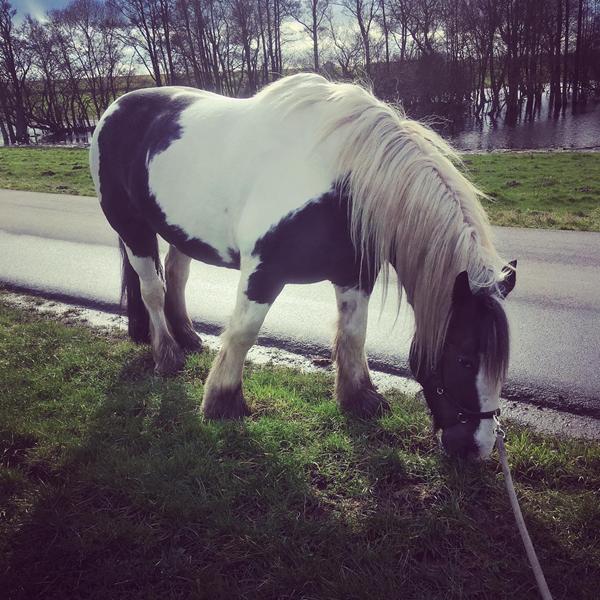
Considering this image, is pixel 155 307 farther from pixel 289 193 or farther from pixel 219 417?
pixel 289 193

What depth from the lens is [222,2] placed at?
109 feet

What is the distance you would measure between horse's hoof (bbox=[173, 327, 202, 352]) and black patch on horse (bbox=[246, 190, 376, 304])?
59.0 inches

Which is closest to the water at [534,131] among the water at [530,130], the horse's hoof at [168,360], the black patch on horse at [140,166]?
the water at [530,130]

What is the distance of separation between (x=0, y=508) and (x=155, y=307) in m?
1.83

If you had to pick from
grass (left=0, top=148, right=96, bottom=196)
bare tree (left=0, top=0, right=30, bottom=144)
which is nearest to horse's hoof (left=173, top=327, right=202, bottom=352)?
Result: grass (left=0, top=148, right=96, bottom=196)

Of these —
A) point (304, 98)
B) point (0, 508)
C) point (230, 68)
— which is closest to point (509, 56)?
point (230, 68)

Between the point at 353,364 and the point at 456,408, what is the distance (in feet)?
3.33

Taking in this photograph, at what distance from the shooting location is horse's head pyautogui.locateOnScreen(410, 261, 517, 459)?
2008 mm

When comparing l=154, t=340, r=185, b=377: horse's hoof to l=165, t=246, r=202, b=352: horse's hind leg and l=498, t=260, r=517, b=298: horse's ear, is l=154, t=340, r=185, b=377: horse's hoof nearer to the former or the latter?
l=165, t=246, r=202, b=352: horse's hind leg

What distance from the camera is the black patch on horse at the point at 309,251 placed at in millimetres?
2521

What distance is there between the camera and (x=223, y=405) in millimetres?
3047

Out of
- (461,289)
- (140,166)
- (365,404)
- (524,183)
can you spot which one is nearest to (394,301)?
(365,404)

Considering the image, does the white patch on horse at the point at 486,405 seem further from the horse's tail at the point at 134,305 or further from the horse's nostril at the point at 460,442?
the horse's tail at the point at 134,305

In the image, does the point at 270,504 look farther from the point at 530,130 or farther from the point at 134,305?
the point at 530,130
